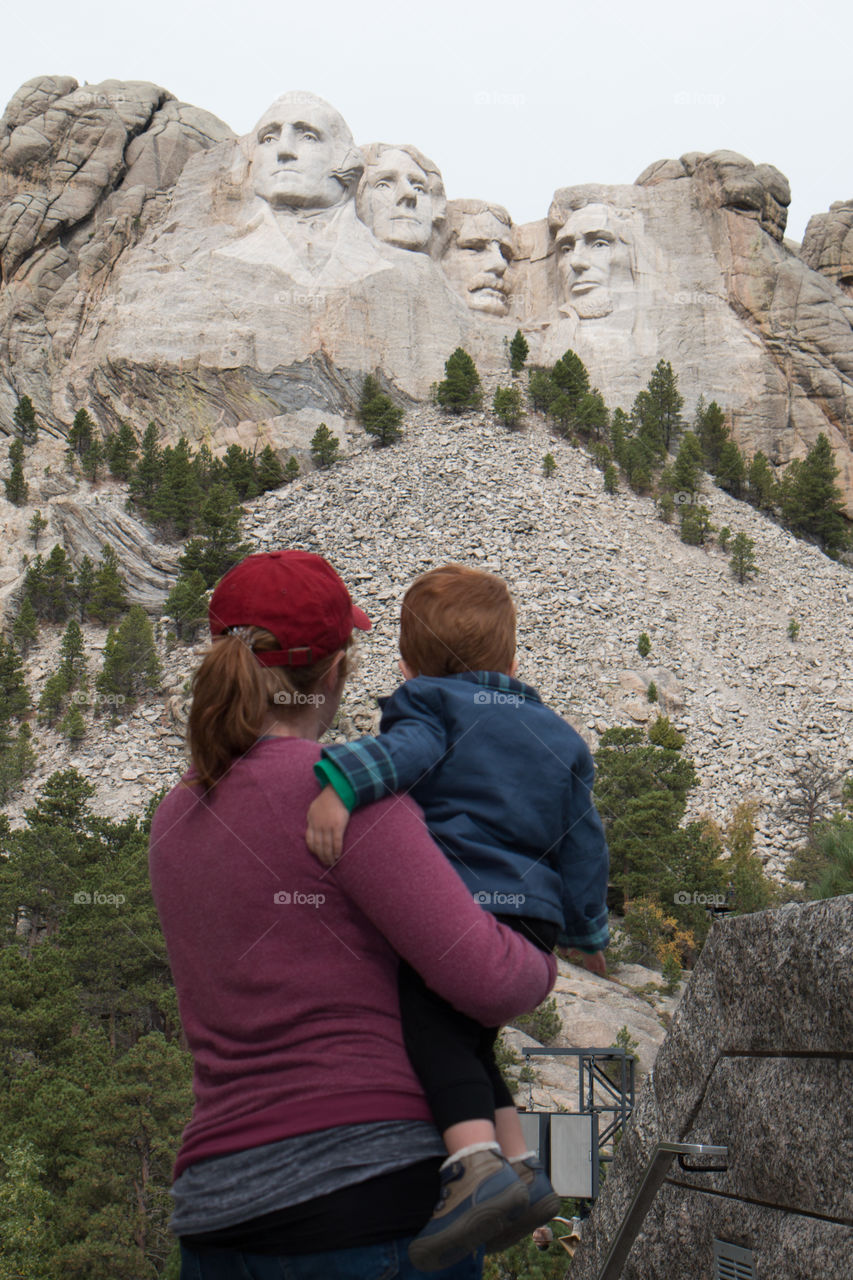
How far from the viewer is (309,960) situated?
1.81 metres

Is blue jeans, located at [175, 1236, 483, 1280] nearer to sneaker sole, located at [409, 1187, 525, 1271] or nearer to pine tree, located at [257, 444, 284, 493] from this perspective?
sneaker sole, located at [409, 1187, 525, 1271]

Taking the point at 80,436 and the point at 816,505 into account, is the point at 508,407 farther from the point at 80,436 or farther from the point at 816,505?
the point at 80,436

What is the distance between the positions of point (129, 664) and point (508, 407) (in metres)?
20.5

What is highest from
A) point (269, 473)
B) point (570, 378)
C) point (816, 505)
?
point (570, 378)

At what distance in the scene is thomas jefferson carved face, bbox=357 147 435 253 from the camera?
5397 cm

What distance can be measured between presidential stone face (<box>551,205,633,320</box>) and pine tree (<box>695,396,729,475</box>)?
723 centimetres

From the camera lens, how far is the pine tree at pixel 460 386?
49594 mm

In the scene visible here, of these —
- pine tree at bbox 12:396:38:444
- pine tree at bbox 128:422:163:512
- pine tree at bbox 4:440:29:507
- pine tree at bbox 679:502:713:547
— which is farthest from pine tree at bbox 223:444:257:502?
pine tree at bbox 679:502:713:547

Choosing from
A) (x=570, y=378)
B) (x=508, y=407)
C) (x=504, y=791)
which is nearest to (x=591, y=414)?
(x=570, y=378)

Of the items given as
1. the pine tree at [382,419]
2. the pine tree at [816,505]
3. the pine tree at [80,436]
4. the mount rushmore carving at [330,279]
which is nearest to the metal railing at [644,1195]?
the pine tree at [382,419]

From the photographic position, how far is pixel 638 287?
55.6 m

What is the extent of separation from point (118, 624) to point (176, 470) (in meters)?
6.83

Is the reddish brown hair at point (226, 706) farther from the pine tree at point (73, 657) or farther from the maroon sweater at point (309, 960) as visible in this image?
the pine tree at point (73, 657)

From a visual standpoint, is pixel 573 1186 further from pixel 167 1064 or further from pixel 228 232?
pixel 228 232
